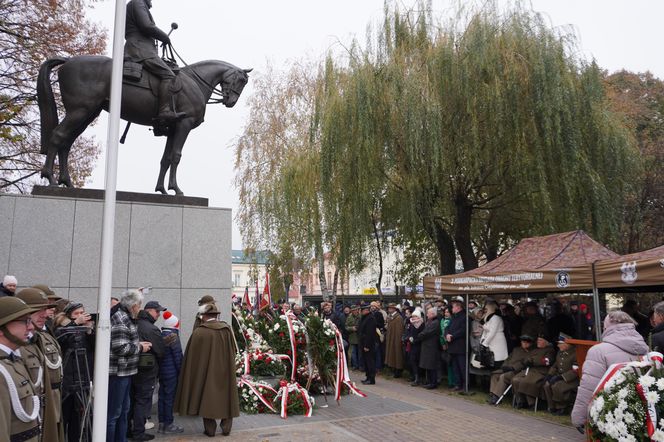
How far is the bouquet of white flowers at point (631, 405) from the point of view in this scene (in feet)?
16.0

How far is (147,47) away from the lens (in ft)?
29.0

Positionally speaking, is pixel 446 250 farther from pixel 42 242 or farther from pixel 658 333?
pixel 42 242

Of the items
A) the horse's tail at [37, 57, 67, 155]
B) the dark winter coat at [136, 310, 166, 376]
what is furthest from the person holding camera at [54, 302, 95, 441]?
the horse's tail at [37, 57, 67, 155]

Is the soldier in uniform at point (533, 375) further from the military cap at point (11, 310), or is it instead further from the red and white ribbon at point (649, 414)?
the military cap at point (11, 310)

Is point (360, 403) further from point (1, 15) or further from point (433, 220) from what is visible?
point (1, 15)

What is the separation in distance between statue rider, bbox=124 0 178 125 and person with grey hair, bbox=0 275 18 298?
3.34m

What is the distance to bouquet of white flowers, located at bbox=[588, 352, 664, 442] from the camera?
487cm

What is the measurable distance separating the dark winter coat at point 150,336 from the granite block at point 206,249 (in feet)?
5.13

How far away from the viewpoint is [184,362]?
23.8ft

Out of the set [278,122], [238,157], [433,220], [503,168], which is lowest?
[433,220]

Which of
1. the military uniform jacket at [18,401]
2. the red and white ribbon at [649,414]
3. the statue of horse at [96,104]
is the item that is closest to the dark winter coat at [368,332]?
the statue of horse at [96,104]

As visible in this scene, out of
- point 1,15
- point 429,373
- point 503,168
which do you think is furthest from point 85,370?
point 1,15

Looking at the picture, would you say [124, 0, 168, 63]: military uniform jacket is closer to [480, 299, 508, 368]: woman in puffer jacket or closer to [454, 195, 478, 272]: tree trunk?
[480, 299, 508, 368]: woman in puffer jacket

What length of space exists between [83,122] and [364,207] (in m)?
8.77
